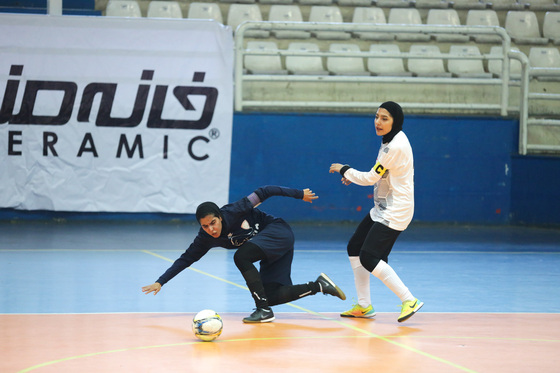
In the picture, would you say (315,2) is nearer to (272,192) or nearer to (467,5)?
(467,5)

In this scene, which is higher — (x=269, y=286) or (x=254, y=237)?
(x=254, y=237)

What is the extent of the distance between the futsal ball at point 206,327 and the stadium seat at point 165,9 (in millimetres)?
12465

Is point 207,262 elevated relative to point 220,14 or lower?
lower

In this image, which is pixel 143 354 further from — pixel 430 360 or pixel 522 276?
pixel 522 276

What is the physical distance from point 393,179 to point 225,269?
3857 mm

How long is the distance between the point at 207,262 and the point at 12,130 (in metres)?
5.89

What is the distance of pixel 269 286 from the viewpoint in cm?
793

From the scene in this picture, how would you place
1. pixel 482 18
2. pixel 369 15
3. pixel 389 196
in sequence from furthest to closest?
1. pixel 482 18
2. pixel 369 15
3. pixel 389 196

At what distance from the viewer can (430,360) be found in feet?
20.3

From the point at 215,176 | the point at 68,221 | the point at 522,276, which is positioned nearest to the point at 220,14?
the point at 215,176

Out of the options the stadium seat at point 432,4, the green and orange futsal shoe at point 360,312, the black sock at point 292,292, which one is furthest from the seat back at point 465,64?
the black sock at point 292,292

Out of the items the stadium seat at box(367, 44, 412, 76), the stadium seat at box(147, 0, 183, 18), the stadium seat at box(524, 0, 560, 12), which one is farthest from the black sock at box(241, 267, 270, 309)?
the stadium seat at box(524, 0, 560, 12)

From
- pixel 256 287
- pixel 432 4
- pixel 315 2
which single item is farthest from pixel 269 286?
pixel 432 4

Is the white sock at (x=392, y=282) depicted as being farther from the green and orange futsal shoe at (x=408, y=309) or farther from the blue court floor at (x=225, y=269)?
the blue court floor at (x=225, y=269)
